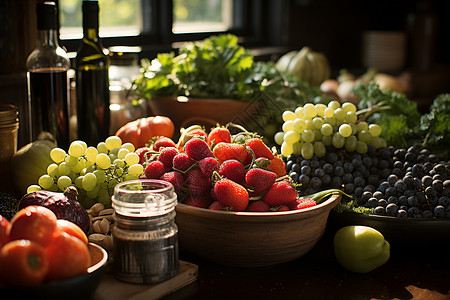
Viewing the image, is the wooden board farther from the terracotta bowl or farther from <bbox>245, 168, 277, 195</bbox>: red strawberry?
<bbox>245, 168, 277, 195</bbox>: red strawberry

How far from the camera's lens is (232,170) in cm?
94

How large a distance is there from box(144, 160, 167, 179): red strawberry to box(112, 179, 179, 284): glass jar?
12 centimetres

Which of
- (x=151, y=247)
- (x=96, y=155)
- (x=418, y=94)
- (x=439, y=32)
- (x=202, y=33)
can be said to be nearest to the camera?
(x=151, y=247)

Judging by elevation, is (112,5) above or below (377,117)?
above

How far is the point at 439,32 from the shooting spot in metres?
4.14

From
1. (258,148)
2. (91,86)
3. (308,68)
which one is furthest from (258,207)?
(308,68)

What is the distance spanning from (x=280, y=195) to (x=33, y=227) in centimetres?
41

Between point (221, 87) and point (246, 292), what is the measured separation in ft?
2.67

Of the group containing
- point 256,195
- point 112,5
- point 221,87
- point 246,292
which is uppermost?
point 112,5

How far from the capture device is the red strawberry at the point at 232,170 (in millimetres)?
938

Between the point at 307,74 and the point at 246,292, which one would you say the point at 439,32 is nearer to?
the point at 307,74

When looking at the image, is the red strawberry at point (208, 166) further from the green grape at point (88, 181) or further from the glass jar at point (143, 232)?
the green grape at point (88, 181)

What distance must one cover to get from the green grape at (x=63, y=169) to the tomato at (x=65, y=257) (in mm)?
376

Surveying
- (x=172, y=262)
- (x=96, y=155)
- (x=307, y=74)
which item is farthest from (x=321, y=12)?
(x=172, y=262)
